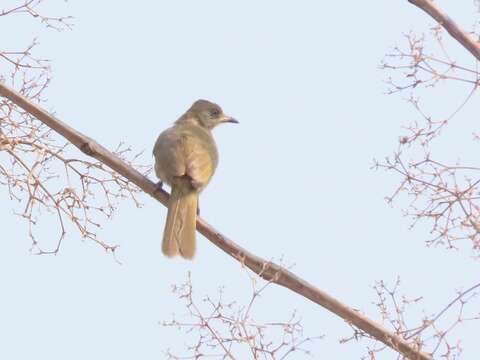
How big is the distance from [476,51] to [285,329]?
1575mm

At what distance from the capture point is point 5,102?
5.46 metres

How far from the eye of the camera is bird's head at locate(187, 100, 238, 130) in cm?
952

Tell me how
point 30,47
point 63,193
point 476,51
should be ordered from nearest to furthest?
point 476,51, point 63,193, point 30,47

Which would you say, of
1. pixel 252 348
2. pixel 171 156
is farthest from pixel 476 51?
pixel 171 156

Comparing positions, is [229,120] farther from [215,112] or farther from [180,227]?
[180,227]

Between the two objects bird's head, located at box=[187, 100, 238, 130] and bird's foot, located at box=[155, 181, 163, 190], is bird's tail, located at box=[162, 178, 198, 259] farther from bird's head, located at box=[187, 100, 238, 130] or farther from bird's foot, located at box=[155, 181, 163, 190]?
bird's head, located at box=[187, 100, 238, 130]

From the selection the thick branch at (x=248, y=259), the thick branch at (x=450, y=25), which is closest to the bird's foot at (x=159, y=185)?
the thick branch at (x=248, y=259)

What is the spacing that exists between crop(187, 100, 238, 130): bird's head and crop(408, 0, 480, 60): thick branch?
495 centimetres

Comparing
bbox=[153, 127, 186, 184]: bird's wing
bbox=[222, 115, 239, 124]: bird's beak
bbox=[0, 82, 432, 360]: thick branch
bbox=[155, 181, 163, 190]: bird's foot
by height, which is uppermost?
bbox=[222, 115, 239, 124]: bird's beak

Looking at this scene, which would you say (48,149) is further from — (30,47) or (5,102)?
(30,47)

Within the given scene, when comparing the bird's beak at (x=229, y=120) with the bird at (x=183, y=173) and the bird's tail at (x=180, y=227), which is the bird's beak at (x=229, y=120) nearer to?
the bird at (x=183, y=173)

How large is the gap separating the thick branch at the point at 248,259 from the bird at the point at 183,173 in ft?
2.77

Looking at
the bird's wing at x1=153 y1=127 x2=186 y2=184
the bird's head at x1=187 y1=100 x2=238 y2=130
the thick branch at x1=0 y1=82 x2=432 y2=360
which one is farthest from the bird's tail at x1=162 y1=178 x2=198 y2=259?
the bird's head at x1=187 y1=100 x2=238 y2=130

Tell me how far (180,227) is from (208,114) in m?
2.98
